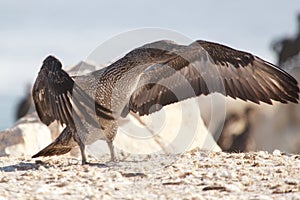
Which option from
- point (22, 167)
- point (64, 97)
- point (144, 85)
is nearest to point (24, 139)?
point (144, 85)

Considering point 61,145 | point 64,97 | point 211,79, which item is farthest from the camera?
point 211,79

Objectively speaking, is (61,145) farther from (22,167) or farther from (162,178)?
(162,178)

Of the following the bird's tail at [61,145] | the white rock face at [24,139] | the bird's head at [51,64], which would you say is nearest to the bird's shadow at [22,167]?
the bird's tail at [61,145]

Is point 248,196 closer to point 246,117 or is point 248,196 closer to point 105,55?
point 105,55

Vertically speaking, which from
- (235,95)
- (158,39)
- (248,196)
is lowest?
(248,196)

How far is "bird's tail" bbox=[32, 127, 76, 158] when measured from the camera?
1226 centimetres

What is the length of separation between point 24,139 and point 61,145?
468cm

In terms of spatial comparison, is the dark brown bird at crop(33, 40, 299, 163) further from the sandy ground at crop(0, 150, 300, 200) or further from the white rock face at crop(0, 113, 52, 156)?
the white rock face at crop(0, 113, 52, 156)

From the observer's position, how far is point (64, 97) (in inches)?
432

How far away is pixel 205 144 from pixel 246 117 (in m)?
18.3

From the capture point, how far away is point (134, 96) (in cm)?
1371

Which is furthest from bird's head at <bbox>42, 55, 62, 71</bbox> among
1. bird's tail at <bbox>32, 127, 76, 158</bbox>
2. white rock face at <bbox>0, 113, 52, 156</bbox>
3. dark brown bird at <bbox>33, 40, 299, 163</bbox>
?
white rock face at <bbox>0, 113, 52, 156</bbox>

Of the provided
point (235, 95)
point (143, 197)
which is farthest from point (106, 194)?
point (235, 95)

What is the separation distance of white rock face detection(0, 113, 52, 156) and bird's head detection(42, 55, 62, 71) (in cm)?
473
